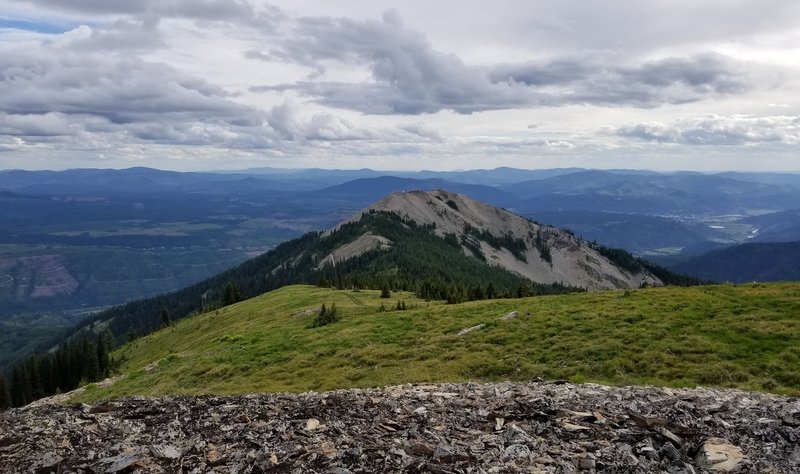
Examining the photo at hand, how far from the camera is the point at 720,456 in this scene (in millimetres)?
12891

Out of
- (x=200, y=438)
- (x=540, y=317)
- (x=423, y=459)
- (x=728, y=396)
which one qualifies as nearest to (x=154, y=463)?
(x=200, y=438)

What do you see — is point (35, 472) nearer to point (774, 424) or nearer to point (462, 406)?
point (462, 406)

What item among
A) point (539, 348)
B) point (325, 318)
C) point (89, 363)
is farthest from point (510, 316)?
point (89, 363)

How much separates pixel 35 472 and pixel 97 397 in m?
30.5

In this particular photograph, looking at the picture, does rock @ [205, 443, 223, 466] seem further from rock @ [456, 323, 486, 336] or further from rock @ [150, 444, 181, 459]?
rock @ [456, 323, 486, 336]

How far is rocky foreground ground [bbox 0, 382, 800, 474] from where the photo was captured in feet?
43.3

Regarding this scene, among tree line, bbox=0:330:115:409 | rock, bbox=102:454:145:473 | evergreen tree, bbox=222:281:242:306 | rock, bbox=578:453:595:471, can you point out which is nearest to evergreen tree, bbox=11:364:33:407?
tree line, bbox=0:330:115:409

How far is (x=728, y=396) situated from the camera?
62.1ft

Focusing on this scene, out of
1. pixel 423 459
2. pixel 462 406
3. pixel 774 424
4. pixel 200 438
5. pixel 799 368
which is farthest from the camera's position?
pixel 799 368

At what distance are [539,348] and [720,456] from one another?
16.5m

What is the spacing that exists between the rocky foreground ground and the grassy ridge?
4.96 m

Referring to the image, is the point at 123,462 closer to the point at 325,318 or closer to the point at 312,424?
the point at 312,424

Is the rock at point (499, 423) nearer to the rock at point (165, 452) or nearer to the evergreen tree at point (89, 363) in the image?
the rock at point (165, 452)

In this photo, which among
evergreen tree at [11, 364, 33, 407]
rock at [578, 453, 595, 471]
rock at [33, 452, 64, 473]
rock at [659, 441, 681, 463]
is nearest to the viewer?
rock at [578, 453, 595, 471]
